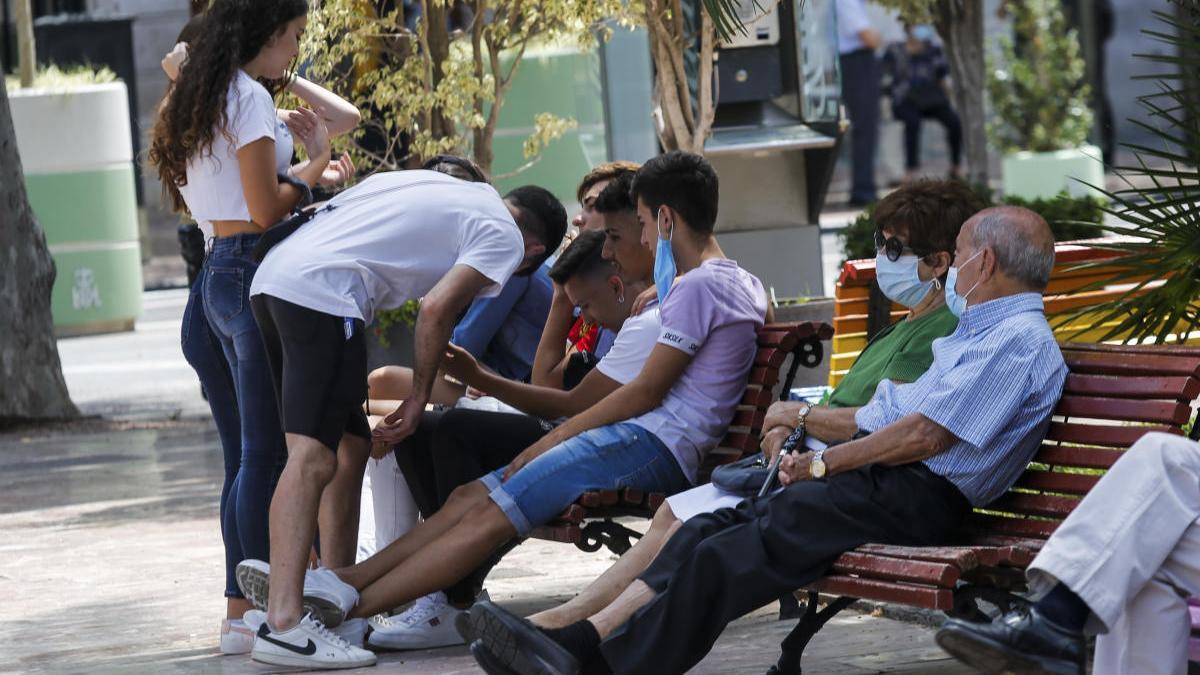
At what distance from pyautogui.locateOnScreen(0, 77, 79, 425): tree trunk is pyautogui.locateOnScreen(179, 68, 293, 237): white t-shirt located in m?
6.27

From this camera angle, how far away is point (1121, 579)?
13.3ft

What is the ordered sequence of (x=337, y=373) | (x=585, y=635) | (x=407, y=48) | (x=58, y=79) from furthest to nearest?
(x=58, y=79) < (x=407, y=48) < (x=337, y=373) < (x=585, y=635)

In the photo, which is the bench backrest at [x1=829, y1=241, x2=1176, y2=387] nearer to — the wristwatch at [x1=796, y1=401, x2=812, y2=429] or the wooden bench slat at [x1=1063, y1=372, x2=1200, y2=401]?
the wristwatch at [x1=796, y1=401, x2=812, y2=429]

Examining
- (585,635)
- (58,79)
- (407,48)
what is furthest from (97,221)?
(585,635)

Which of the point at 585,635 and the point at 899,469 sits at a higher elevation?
the point at 899,469

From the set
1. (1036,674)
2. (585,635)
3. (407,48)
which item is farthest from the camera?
(407,48)

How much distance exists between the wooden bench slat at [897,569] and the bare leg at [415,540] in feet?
4.02

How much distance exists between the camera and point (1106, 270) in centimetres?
665

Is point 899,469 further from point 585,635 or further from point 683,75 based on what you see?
point 683,75

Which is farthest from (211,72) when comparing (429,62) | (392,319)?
(392,319)

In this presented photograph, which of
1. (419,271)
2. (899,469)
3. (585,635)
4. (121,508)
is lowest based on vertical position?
(121,508)

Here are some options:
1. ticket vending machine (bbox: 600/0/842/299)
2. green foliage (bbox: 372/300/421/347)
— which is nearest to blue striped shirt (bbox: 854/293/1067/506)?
green foliage (bbox: 372/300/421/347)

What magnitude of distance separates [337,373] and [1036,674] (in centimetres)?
216

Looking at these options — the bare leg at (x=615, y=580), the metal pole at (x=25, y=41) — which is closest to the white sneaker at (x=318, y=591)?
the bare leg at (x=615, y=580)
